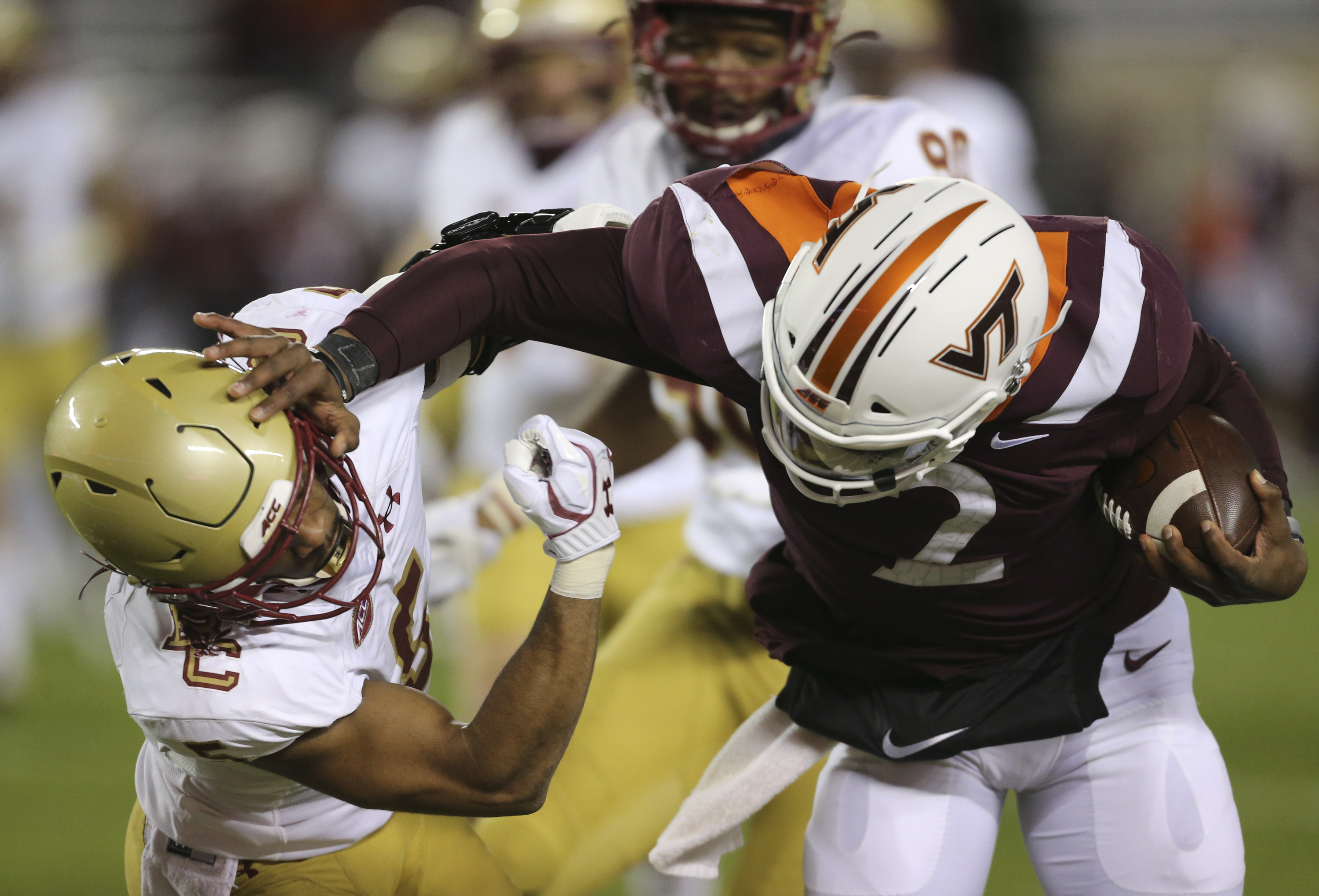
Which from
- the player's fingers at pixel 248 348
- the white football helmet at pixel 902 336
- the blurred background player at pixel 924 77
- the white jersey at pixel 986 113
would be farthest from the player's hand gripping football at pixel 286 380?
the blurred background player at pixel 924 77

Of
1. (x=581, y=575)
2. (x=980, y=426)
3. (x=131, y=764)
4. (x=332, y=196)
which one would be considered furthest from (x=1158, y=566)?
(x=332, y=196)

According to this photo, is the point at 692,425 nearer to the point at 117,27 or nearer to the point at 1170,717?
the point at 1170,717

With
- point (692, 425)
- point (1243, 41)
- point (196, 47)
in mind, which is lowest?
point (1243, 41)

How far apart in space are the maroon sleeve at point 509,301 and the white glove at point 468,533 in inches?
33.2

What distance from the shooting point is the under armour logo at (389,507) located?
6.80 feet

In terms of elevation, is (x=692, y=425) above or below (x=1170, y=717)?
above

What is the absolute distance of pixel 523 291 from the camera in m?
2.02

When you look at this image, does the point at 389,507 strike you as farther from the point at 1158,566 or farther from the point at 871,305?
the point at 1158,566

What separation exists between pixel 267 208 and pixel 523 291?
29.3 ft

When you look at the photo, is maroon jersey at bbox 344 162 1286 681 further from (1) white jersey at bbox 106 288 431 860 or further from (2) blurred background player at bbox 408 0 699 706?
(2) blurred background player at bbox 408 0 699 706

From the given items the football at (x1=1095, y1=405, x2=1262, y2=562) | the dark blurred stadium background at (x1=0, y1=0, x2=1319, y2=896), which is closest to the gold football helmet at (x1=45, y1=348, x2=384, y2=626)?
the football at (x1=1095, y1=405, x2=1262, y2=562)

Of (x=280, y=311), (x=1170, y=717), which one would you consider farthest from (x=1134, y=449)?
(x=280, y=311)

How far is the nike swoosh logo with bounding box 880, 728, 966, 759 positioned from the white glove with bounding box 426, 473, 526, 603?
3.17 feet

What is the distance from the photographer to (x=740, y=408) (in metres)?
A: 2.91
